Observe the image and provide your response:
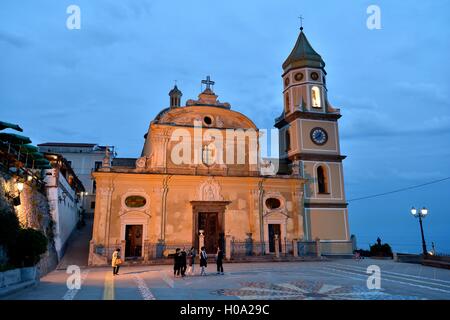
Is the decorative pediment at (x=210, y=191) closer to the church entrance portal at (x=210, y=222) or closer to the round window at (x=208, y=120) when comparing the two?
the church entrance portal at (x=210, y=222)

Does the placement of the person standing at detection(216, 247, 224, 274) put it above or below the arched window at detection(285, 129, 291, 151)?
below

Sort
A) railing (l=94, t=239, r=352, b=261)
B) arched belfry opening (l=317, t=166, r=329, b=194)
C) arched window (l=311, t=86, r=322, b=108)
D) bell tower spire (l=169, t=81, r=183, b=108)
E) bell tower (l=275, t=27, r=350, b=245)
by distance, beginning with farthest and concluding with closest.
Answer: bell tower spire (l=169, t=81, r=183, b=108), arched window (l=311, t=86, r=322, b=108), arched belfry opening (l=317, t=166, r=329, b=194), bell tower (l=275, t=27, r=350, b=245), railing (l=94, t=239, r=352, b=261)

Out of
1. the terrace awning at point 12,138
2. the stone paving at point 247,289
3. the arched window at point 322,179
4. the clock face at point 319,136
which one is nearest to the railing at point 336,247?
the arched window at point 322,179

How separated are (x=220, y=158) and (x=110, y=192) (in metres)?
8.93

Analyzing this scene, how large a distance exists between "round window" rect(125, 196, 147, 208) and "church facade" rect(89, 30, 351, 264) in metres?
0.07

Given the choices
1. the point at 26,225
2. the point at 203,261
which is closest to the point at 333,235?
the point at 203,261

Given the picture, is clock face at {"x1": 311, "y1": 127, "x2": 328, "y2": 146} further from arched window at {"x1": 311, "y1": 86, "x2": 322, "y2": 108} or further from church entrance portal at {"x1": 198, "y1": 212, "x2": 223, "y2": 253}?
church entrance portal at {"x1": 198, "y1": 212, "x2": 223, "y2": 253}

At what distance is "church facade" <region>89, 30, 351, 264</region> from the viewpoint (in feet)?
79.6

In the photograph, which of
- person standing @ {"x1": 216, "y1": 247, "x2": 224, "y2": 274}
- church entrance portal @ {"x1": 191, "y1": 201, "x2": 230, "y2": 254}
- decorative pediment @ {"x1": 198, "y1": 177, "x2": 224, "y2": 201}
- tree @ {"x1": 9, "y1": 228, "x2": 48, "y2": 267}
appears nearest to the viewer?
tree @ {"x1": 9, "y1": 228, "x2": 48, "y2": 267}

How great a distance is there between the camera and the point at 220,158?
2730 cm

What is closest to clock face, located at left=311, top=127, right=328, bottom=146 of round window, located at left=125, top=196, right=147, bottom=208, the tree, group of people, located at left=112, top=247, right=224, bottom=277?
round window, located at left=125, top=196, right=147, bottom=208

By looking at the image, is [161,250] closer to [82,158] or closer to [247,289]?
[247,289]

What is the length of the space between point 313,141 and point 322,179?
359 cm
